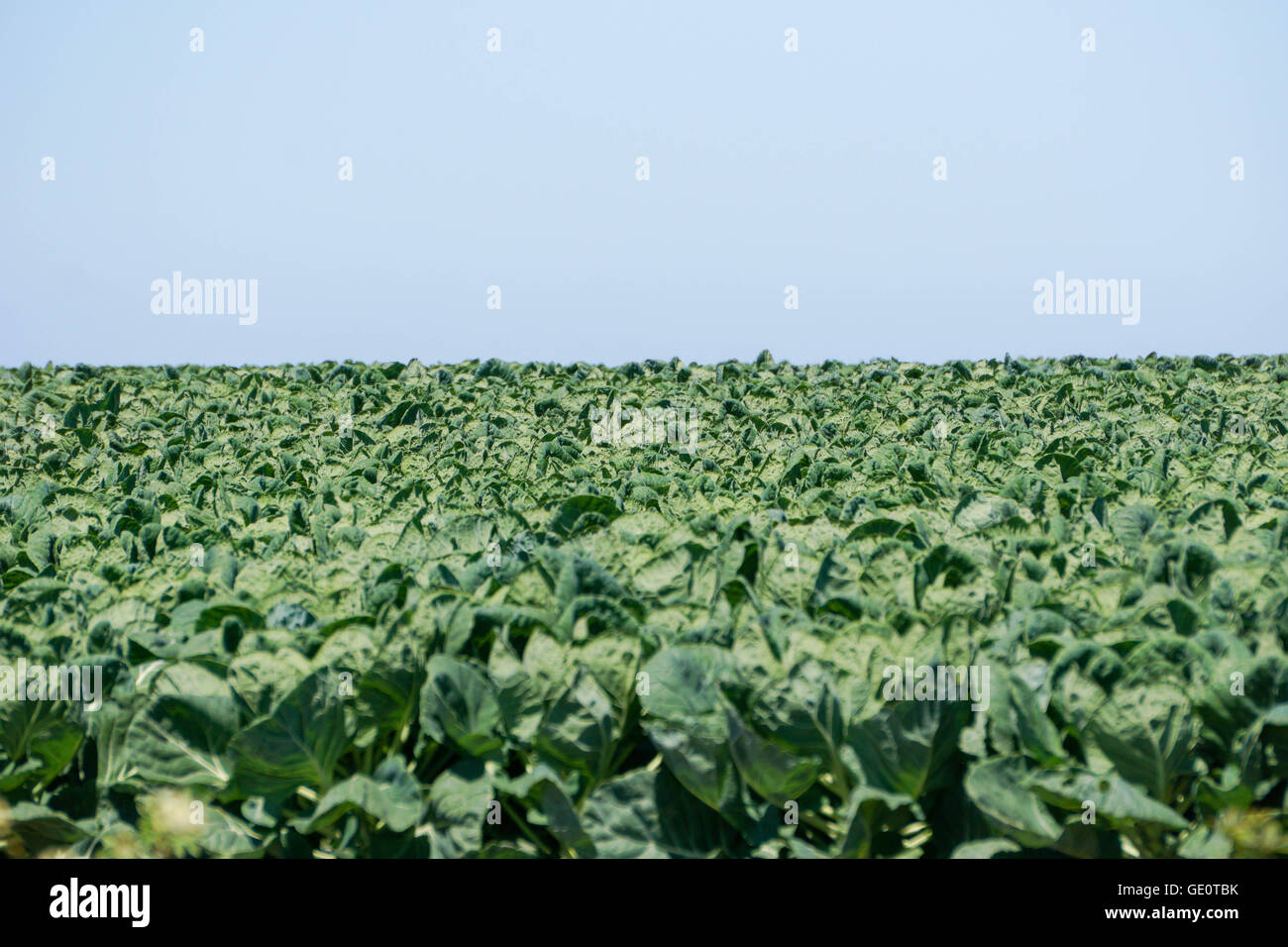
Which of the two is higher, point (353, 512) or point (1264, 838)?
point (353, 512)

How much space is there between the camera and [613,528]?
440cm

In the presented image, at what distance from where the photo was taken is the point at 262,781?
9.14ft

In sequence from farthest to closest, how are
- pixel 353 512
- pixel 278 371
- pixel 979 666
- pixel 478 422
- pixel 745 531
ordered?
pixel 278 371, pixel 478 422, pixel 353 512, pixel 745 531, pixel 979 666

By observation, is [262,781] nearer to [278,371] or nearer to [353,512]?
[353,512]

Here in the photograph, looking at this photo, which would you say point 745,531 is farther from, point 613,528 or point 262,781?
point 262,781

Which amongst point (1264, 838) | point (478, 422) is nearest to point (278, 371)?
point (478, 422)

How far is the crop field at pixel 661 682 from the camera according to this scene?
2.60 metres

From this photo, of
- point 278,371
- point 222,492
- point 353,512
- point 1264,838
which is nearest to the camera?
point 1264,838

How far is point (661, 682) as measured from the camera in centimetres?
275

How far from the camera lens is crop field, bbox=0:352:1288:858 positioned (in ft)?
8.52
